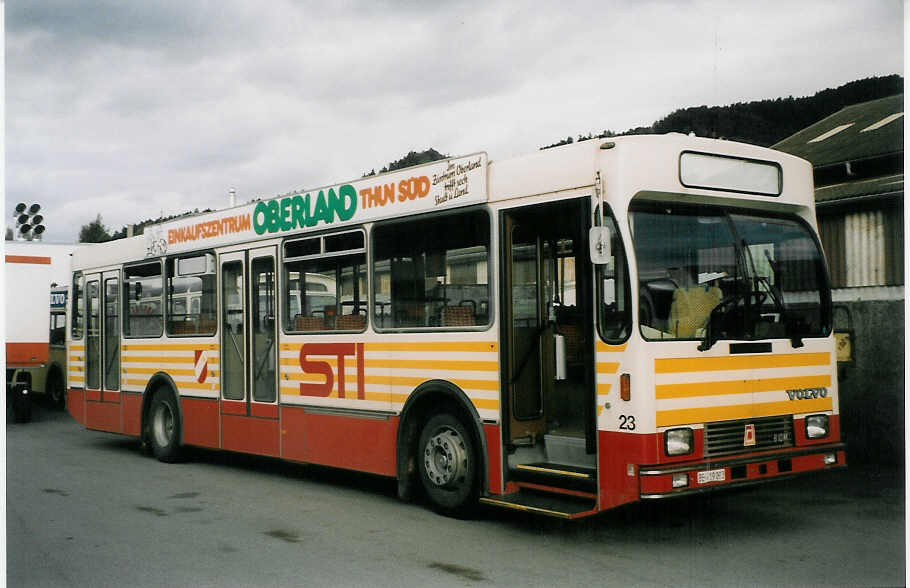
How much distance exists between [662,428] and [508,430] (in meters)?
1.53

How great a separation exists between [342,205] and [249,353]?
2399 millimetres

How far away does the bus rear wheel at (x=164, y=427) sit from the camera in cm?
1234

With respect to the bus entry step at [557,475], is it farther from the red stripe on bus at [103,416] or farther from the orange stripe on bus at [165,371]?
the red stripe on bus at [103,416]

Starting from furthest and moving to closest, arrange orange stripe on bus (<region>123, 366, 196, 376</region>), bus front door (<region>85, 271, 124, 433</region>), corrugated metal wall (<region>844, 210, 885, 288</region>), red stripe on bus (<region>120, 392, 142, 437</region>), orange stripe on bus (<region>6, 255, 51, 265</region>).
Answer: orange stripe on bus (<region>6, 255, 51, 265</region>) < bus front door (<region>85, 271, 124, 433</region>) < red stripe on bus (<region>120, 392, 142, 437</region>) < orange stripe on bus (<region>123, 366, 196, 376</region>) < corrugated metal wall (<region>844, 210, 885, 288</region>)

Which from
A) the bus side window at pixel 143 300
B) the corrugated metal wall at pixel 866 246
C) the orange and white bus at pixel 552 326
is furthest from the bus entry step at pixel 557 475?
the bus side window at pixel 143 300

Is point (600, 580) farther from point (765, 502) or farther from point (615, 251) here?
point (765, 502)

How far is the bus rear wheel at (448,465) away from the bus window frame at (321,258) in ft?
4.52

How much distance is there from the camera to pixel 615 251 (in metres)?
6.71

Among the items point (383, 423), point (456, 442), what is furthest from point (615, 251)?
point (383, 423)

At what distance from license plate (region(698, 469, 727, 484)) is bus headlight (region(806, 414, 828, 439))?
3.31 ft

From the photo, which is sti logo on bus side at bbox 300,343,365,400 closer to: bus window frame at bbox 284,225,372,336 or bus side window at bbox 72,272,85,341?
bus window frame at bbox 284,225,372,336

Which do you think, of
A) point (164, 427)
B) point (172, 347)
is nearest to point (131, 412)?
point (164, 427)

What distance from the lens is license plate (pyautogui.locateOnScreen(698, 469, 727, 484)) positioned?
21.6 feet

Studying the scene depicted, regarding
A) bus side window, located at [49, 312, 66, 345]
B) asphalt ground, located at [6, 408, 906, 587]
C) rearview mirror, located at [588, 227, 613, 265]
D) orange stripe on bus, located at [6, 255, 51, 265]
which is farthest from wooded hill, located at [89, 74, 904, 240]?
bus side window, located at [49, 312, 66, 345]
